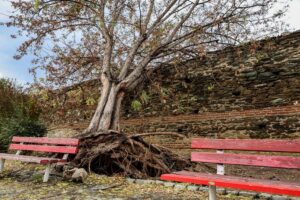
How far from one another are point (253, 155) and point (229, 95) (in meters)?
5.75

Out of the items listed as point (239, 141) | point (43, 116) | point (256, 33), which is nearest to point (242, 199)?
point (239, 141)

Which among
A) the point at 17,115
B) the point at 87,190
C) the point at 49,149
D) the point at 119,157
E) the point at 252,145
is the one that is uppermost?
the point at 17,115

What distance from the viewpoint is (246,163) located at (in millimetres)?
3990

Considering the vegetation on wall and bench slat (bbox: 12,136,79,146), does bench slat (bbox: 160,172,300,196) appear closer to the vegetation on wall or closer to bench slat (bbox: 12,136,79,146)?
bench slat (bbox: 12,136,79,146)

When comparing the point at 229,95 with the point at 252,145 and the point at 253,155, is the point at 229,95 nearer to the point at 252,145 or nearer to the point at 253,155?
the point at 252,145

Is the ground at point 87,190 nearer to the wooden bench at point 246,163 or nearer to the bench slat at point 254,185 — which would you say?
the wooden bench at point 246,163

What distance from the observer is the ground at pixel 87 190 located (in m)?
4.51

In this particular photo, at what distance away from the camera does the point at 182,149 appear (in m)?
10.2

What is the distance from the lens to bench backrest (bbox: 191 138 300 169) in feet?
12.1

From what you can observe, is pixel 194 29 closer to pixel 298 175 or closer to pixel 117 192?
pixel 298 175

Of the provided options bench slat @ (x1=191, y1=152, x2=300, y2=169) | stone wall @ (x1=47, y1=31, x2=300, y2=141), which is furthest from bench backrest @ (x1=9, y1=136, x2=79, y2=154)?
stone wall @ (x1=47, y1=31, x2=300, y2=141)

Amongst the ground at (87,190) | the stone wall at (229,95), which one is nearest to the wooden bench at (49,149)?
the ground at (87,190)

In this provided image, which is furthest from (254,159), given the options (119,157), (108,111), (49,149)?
(108,111)

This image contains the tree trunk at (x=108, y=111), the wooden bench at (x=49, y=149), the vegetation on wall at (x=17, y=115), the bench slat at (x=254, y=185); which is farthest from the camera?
the vegetation on wall at (x=17, y=115)
